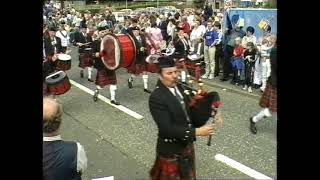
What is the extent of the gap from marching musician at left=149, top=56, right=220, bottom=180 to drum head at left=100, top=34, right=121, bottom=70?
3080 mm

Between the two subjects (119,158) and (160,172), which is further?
(119,158)

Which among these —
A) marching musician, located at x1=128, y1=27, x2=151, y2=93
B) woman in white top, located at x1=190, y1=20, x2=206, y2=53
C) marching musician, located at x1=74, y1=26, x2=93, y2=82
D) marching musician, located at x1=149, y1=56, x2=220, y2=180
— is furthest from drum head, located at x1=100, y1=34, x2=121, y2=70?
marching musician, located at x1=149, y1=56, x2=220, y2=180

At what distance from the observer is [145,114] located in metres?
6.62

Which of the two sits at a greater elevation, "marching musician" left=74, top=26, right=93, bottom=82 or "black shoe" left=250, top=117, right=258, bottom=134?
"marching musician" left=74, top=26, right=93, bottom=82

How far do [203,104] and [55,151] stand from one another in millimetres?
1054

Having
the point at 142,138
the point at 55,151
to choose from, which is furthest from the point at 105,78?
the point at 55,151

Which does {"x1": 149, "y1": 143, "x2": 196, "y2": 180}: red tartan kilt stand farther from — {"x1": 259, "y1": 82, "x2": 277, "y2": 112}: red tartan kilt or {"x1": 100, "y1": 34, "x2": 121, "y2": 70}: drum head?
{"x1": 100, "y1": 34, "x2": 121, "y2": 70}: drum head

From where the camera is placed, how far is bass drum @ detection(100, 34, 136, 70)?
6.22 m

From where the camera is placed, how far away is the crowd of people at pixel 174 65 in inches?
118

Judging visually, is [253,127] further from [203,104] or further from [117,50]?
[203,104]

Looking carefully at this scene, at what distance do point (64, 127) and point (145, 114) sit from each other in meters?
1.20

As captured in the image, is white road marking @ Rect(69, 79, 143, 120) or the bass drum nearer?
the bass drum
